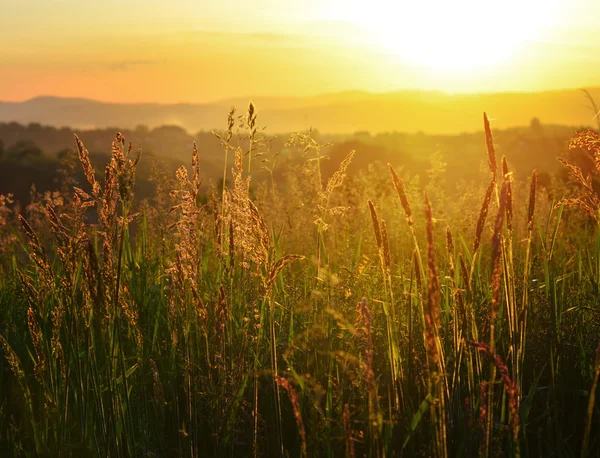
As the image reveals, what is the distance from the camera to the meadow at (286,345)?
Result: 6.25 ft

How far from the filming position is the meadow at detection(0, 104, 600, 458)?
1905 millimetres

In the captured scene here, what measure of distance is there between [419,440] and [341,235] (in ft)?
9.39

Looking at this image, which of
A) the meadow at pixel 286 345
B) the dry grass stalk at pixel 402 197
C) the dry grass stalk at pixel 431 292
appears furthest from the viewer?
the meadow at pixel 286 345

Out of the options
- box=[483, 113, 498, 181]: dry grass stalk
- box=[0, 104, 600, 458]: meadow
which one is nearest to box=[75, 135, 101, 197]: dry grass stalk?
box=[0, 104, 600, 458]: meadow

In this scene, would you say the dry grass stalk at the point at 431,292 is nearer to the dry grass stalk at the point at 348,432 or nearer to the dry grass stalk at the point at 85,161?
the dry grass stalk at the point at 348,432

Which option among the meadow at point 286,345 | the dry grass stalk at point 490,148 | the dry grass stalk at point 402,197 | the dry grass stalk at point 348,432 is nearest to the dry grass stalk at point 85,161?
the meadow at point 286,345

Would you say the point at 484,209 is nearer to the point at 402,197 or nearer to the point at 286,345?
the point at 402,197

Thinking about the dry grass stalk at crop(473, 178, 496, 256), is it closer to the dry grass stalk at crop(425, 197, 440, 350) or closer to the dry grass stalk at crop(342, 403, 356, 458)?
the dry grass stalk at crop(425, 197, 440, 350)

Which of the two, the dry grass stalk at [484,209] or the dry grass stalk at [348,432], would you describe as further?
the dry grass stalk at [484,209]

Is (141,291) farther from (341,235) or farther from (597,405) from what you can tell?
(597,405)

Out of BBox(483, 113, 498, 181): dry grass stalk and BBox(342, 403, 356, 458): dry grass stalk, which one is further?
BBox(483, 113, 498, 181): dry grass stalk

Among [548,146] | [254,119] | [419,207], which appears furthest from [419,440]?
[548,146]

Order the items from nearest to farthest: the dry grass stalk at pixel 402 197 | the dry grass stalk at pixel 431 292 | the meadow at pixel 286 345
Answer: the dry grass stalk at pixel 431 292 → the dry grass stalk at pixel 402 197 → the meadow at pixel 286 345

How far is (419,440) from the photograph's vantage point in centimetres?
236
